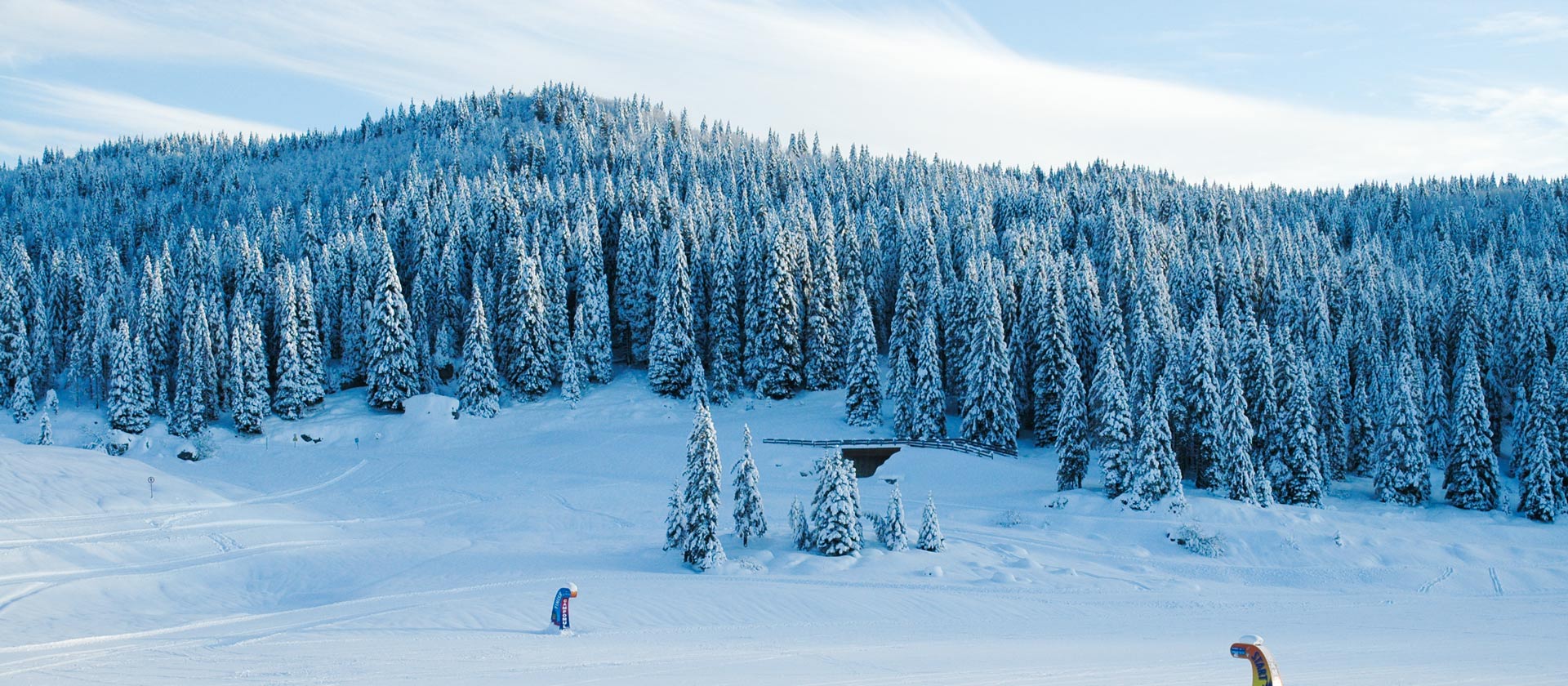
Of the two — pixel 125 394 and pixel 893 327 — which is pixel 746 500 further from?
pixel 125 394

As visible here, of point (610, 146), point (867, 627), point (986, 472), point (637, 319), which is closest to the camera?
point (867, 627)

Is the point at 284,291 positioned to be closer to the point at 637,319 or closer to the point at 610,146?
the point at 637,319

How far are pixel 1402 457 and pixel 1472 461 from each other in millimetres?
3181

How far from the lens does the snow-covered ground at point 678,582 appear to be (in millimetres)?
20656

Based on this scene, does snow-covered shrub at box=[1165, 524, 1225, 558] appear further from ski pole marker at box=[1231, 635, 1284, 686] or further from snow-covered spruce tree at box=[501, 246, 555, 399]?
snow-covered spruce tree at box=[501, 246, 555, 399]

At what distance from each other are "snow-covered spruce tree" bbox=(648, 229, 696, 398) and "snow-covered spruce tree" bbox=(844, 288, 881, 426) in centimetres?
1318

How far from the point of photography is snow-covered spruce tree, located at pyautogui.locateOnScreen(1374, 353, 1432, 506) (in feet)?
167

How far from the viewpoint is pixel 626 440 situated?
64062 millimetres

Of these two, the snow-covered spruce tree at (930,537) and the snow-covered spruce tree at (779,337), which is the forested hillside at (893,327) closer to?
the snow-covered spruce tree at (779,337)

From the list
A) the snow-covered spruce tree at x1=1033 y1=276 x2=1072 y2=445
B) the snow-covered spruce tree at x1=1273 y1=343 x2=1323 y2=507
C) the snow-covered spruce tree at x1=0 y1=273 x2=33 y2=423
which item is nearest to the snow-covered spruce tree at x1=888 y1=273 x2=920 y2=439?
the snow-covered spruce tree at x1=1033 y1=276 x2=1072 y2=445

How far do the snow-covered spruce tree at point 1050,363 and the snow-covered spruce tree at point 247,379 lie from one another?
180 feet

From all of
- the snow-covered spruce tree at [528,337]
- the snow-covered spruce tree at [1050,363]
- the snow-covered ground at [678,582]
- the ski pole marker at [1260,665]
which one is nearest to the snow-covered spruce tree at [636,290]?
the snow-covered spruce tree at [528,337]

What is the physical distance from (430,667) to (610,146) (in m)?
132

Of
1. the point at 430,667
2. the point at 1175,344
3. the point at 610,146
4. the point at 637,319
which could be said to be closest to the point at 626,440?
the point at 637,319
